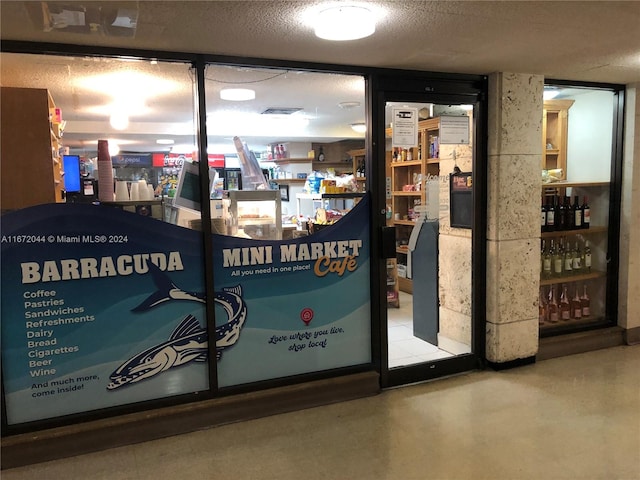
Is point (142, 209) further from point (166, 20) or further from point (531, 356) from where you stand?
point (531, 356)

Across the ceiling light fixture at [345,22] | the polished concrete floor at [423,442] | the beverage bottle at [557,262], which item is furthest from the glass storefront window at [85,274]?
the beverage bottle at [557,262]

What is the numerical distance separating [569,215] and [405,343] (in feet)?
5.80

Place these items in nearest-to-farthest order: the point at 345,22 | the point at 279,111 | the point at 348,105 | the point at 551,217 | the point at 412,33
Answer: the point at 345,22, the point at 412,33, the point at 551,217, the point at 348,105, the point at 279,111

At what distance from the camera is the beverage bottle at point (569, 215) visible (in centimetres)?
429

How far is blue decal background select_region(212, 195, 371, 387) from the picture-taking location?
3139 millimetres

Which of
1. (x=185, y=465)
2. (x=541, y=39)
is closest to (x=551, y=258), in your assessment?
(x=541, y=39)

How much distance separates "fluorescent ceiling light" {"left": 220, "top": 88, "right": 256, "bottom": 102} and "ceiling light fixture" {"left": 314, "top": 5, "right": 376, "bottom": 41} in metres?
1.71

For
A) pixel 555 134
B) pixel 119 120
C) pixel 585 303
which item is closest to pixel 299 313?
pixel 585 303

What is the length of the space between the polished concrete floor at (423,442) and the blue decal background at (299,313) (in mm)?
307

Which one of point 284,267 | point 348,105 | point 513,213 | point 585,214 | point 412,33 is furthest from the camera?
point 348,105

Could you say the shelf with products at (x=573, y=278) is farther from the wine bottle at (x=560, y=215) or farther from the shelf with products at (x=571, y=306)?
the wine bottle at (x=560, y=215)

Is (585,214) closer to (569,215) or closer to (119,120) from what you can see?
(569,215)

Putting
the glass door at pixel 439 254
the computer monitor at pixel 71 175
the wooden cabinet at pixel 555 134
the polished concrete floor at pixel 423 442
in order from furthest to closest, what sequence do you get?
the wooden cabinet at pixel 555 134
the glass door at pixel 439 254
the computer monitor at pixel 71 175
the polished concrete floor at pixel 423 442

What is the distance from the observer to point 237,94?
4105 mm
